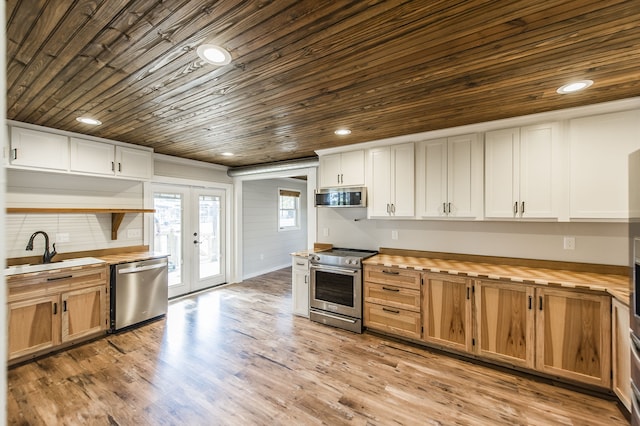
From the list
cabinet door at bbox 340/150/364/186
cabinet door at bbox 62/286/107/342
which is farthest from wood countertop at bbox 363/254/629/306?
cabinet door at bbox 62/286/107/342

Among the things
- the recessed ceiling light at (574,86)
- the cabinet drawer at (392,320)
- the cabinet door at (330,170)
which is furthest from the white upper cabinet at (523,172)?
the cabinet door at (330,170)

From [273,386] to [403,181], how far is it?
265cm

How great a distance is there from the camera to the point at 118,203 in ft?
12.8

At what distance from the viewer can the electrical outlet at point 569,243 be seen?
2.80m

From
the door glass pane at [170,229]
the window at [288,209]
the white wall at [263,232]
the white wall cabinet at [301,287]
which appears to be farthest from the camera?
the window at [288,209]

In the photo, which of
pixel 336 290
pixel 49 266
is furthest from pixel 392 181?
pixel 49 266

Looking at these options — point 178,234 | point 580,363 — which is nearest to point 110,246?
point 178,234

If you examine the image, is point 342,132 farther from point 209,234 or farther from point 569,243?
point 209,234

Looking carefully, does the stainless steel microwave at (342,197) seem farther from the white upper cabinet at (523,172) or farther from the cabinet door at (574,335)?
the cabinet door at (574,335)

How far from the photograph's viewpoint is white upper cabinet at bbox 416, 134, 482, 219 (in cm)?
304

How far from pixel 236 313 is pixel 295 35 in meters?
3.72

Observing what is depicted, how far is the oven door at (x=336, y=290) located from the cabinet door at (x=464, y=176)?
1400 mm

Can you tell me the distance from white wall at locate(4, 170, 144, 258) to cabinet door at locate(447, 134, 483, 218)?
4367mm

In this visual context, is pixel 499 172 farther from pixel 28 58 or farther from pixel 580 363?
pixel 28 58
